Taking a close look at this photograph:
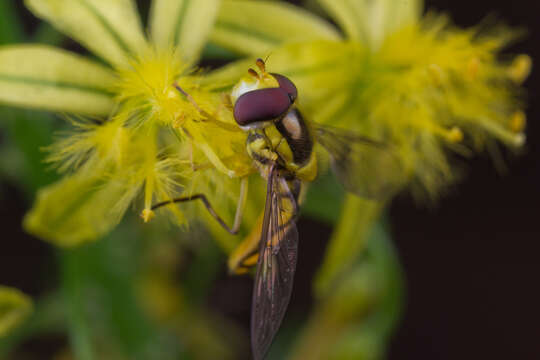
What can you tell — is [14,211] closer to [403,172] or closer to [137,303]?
[137,303]

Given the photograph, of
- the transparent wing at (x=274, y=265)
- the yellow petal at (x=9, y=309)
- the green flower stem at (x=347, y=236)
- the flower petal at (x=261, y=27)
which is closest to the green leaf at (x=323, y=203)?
the green flower stem at (x=347, y=236)

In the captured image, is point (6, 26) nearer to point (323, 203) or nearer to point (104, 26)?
point (104, 26)

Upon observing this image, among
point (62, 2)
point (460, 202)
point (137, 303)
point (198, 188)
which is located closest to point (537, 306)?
point (460, 202)

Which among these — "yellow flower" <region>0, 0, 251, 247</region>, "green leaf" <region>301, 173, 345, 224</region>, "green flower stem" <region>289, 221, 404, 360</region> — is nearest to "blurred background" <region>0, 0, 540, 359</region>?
"green flower stem" <region>289, 221, 404, 360</region>

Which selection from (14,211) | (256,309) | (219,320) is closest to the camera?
(256,309)

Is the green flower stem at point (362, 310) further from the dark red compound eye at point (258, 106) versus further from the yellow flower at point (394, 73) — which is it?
the dark red compound eye at point (258, 106)

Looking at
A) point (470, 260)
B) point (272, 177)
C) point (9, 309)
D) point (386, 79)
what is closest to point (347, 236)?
point (386, 79)

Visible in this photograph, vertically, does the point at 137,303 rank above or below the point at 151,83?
below
